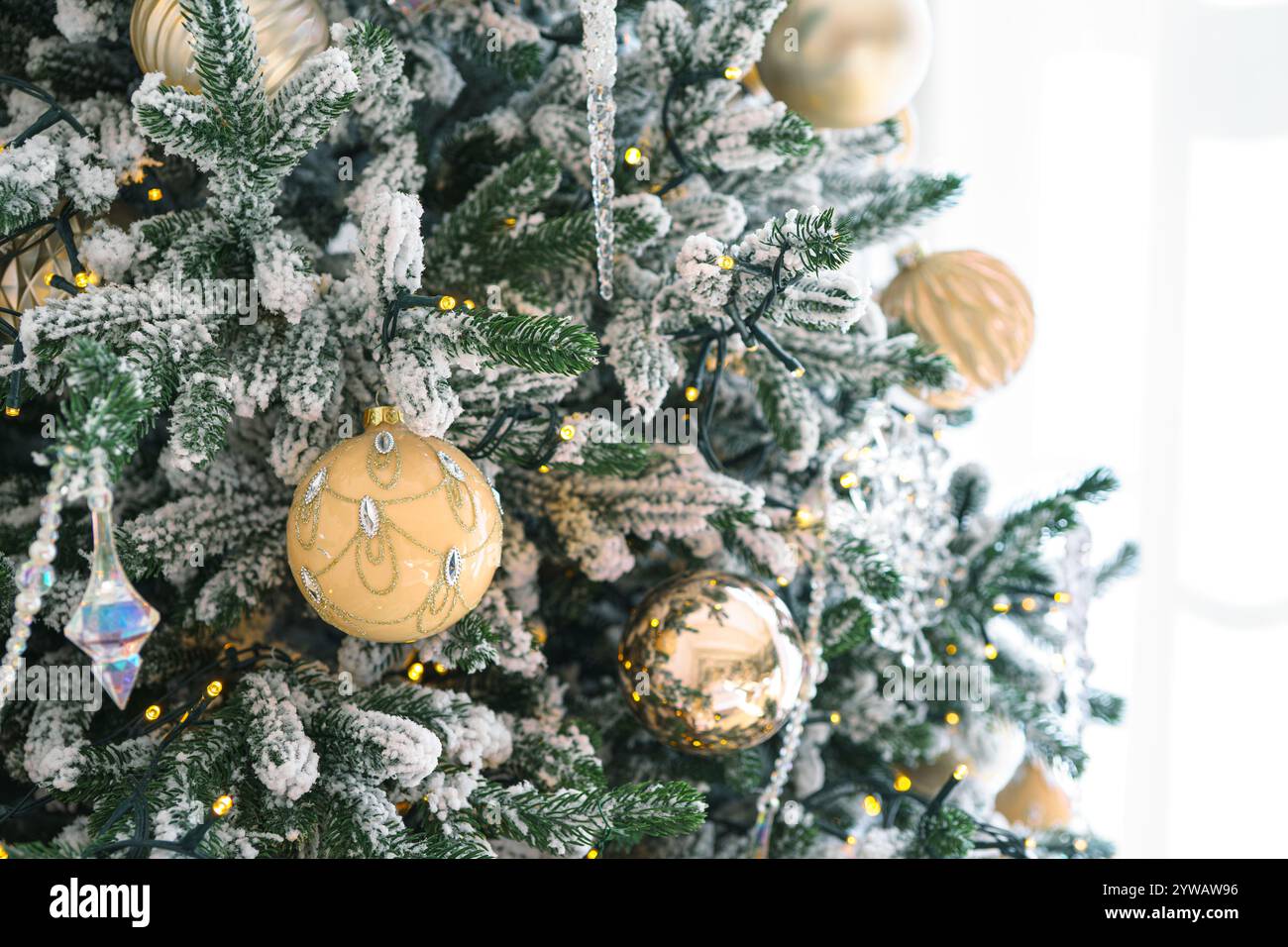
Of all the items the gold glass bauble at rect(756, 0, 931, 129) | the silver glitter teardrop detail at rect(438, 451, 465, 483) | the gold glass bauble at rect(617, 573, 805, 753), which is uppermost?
the gold glass bauble at rect(756, 0, 931, 129)

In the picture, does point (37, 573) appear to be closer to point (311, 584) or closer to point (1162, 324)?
point (311, 584)

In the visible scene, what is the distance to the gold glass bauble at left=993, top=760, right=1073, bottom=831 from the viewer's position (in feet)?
3.24

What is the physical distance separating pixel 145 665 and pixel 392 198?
0.33m

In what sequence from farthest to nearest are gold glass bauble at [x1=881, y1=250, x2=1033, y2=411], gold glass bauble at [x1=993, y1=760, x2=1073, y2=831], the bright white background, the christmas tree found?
the bright white background < gold glass bauble at [x1=993, y1=760, x2=1073, y2=831] < gold glass bauble at [x1=881, y1=250, x2=1033, y2=411] < the christmas tree

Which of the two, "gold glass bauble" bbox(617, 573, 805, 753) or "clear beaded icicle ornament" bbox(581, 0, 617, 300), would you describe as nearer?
"clear beaded icicle ornament" bbox(581, 0, 617, 300)

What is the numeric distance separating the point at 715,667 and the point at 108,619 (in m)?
0.38

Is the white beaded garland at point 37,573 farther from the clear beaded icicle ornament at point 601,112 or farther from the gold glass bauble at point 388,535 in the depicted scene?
the clear beaded icicle ornament at point 601,112

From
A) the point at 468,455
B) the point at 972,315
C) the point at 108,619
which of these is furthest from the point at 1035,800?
the point at 108,619

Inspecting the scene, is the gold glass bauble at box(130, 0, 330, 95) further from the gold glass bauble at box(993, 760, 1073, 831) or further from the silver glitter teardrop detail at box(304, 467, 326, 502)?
the gold glass bauble at box(993, 760, 1073, 831)

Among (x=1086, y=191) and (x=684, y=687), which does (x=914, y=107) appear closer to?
(x=1086, y=191)

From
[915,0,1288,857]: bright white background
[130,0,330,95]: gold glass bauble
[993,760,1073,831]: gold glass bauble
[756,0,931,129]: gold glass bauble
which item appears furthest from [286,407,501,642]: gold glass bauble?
[915,0,1288,857]: bright white background

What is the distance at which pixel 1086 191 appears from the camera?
5.17 ft

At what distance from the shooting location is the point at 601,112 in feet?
2.02

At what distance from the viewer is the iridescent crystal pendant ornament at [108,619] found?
0.44 metres
